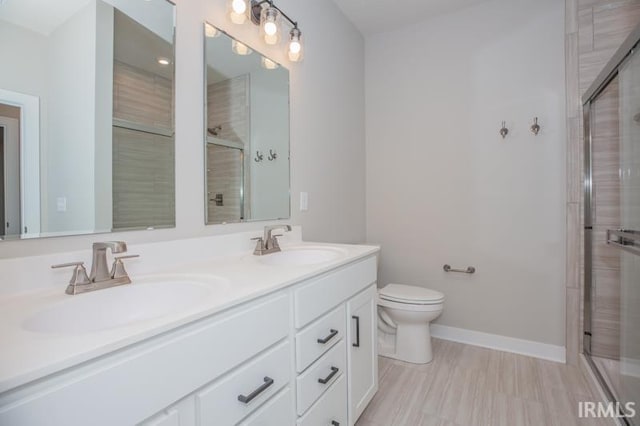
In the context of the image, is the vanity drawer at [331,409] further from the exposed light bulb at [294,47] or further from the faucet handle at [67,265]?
the exposed light bulb at [294,47]

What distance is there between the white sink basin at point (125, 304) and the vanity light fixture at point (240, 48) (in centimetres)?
110

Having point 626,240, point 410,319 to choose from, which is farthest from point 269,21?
point 626,240

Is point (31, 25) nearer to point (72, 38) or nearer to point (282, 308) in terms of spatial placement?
point (72, 38)

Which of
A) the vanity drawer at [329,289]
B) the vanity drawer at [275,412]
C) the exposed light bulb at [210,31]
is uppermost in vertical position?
the exposed light bulb at [210,31]

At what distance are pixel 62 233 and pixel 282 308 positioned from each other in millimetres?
677

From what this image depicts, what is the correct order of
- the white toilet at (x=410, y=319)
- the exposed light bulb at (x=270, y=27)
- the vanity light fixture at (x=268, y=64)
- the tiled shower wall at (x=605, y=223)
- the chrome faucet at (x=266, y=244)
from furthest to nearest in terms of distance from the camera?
the white toilet at (x=410, y=319)
the tiled shower wall at (x=605, y=223)
the vanity light fixture at (x=268, y=64)
the exposed light bulb at (x=270, y=27)
the chrome faucet at (x=266, y=244)

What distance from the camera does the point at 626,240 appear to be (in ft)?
5.10

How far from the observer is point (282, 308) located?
3.08 ft

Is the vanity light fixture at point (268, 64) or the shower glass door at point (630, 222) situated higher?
the vanity light fixture at point (268, 64)

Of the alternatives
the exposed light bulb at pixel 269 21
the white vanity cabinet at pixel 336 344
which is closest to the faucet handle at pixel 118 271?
the white vanity cabinet at pixel 336 344

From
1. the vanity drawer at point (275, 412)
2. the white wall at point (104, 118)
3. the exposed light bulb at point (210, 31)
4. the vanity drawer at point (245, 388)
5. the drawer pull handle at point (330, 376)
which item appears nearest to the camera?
the vanity drawer at point (245, 388)

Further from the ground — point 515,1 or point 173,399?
point 515,1

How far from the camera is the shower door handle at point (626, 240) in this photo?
57.1 inches

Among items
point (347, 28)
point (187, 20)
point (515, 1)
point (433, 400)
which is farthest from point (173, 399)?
point (515, 1)
